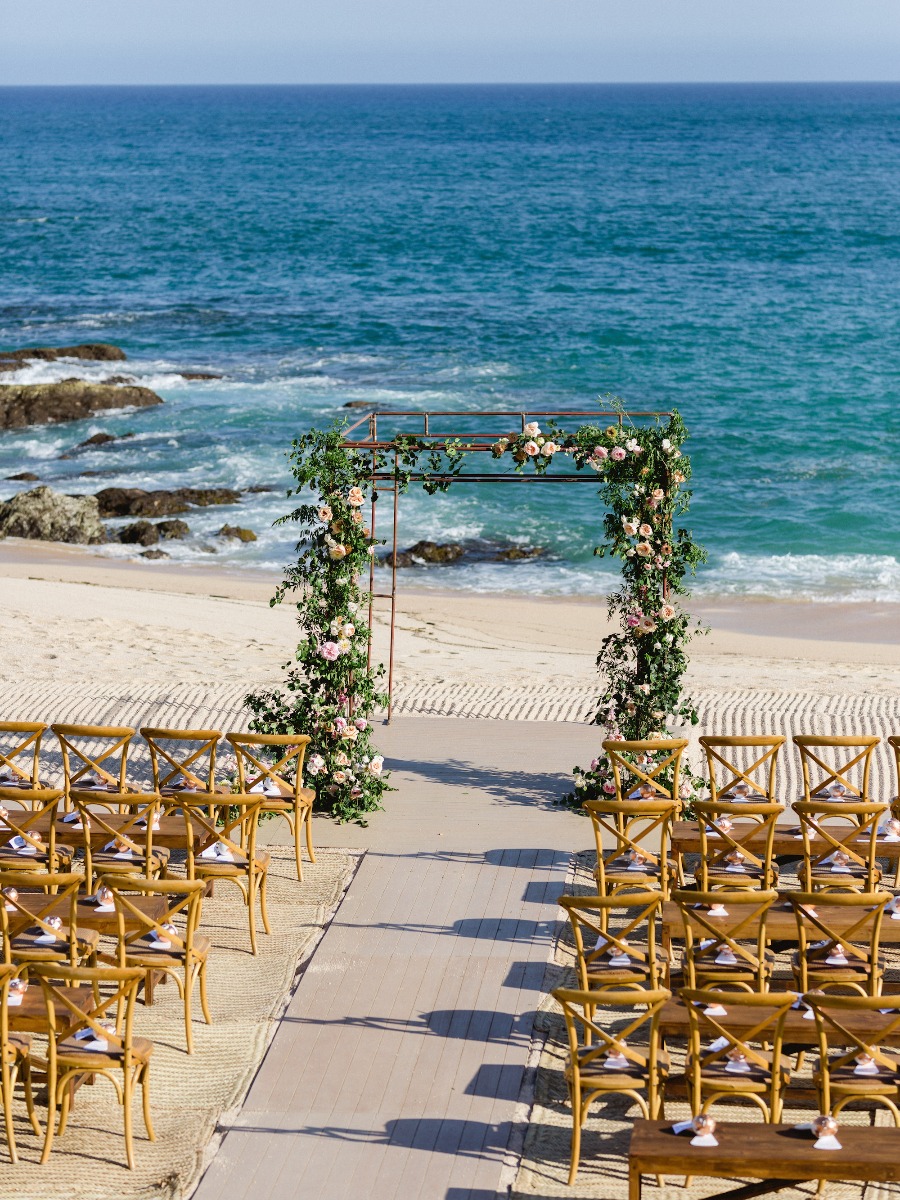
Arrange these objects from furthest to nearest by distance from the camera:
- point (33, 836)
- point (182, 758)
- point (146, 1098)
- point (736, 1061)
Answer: point (182, 758) < point (33, 836) < point (146, 1098) < point (736, 1061)

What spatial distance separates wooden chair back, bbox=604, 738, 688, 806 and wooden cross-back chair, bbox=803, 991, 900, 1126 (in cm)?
301

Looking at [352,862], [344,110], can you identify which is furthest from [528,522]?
[344,110]

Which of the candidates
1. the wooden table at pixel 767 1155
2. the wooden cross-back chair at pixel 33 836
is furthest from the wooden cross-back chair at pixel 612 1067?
the wooden cross-back chair at pixel 33 836

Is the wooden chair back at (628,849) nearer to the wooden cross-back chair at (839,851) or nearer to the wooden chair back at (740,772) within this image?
the wooden chair back at (740,772)

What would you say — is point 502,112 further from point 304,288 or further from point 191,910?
point 191,910

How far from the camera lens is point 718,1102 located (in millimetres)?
8180

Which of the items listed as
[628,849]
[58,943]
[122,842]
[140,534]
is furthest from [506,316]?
[58,943]

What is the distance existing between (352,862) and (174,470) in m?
21.5

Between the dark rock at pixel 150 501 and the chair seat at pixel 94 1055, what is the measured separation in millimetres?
21658

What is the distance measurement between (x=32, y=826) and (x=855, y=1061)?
6.01 m

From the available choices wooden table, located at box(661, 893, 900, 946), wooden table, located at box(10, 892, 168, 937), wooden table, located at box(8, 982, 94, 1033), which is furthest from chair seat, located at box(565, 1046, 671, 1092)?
wooden table, located at box(10, 892, 168, 937)

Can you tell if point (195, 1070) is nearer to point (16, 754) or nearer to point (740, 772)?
point (16, 754)

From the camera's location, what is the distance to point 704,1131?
22.6 ft

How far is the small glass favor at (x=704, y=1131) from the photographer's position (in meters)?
6.88
